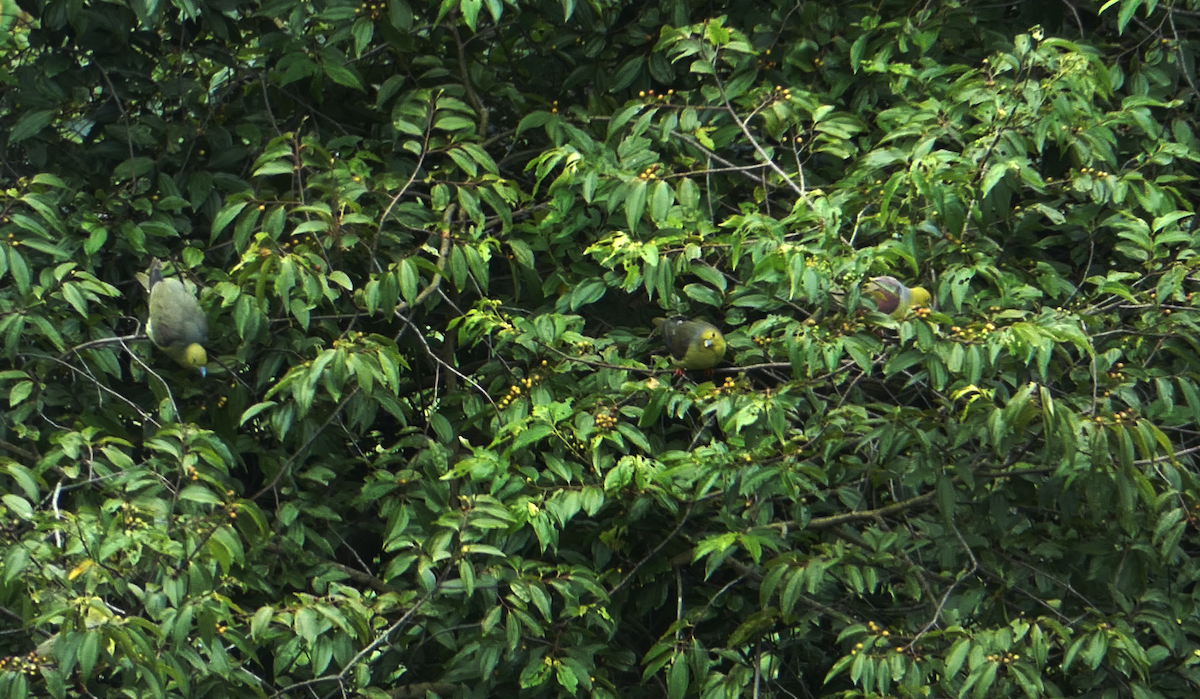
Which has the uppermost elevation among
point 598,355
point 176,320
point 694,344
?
point 176,320

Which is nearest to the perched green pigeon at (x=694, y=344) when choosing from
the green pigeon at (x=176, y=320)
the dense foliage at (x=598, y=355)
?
the dense foliage at (x=598, y=355)

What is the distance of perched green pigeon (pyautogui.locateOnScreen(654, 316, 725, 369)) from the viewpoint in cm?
302

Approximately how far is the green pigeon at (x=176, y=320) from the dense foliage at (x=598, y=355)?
0.08 m

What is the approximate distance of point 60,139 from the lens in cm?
362

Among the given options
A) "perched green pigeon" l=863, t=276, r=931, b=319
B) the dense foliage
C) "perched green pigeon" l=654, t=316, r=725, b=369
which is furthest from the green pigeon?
"perched green pigeon" l=863, t=276, r=931, b=319

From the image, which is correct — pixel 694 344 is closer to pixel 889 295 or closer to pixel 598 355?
pixel 598 355

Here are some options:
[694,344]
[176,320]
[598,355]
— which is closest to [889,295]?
[694,344]

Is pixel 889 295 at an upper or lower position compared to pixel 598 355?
upper

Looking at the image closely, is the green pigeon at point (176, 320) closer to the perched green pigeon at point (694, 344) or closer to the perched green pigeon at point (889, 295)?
the perched green pigeon at point (694, 344)

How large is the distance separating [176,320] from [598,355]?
34.9 inches

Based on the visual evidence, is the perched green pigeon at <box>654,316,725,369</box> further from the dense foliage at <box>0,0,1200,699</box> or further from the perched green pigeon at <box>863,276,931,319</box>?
the perched green pigeon at <box>863,276,931,319</box>

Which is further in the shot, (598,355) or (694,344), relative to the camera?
(598,355)

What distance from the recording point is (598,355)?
128 inches

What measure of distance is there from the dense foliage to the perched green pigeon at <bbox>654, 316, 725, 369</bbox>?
0.07 meters
